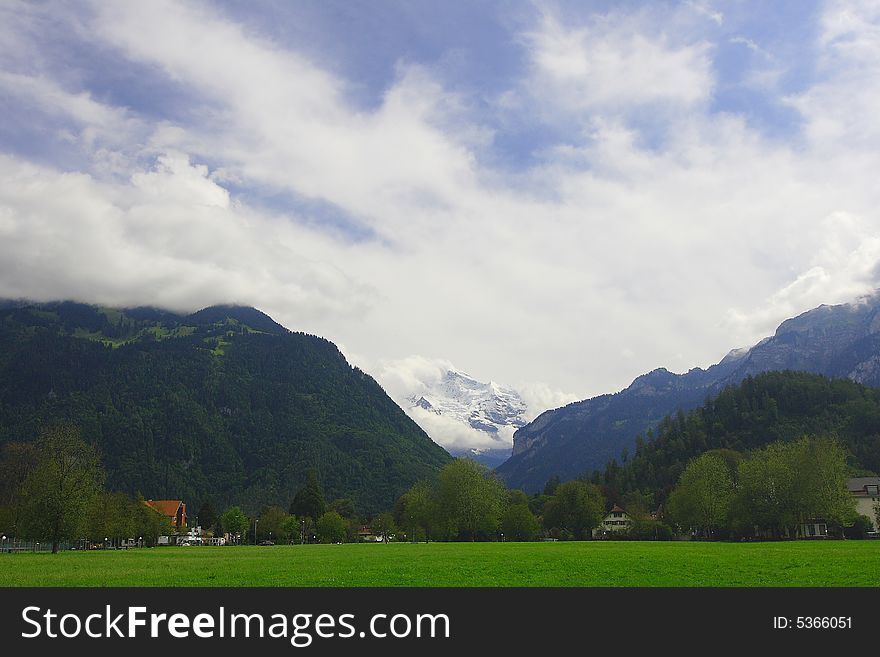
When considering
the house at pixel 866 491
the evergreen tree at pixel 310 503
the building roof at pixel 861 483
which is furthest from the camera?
the evergreen tree at pixel 310 503

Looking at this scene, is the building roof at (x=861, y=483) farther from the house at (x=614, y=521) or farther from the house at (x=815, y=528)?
the house at (x=614, y=521)

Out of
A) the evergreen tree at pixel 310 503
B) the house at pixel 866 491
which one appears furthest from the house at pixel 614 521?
the evergreen tree at pixel 310 503

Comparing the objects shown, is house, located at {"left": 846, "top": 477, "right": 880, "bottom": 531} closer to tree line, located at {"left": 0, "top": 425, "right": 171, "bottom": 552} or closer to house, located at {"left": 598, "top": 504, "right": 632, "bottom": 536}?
house, located at {"left": 598, "top": 504, "right": 632, "bottom": 536}

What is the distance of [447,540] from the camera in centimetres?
13188

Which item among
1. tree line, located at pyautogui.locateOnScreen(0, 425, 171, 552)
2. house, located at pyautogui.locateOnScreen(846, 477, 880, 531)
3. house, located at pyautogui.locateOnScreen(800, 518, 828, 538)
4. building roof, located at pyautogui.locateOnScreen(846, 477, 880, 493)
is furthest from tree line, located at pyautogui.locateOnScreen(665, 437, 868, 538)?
tree line, located at pyautogui.locateOnScreen(0, 425, 171, 552)

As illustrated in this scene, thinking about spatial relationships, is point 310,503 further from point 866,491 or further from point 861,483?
point 866,491

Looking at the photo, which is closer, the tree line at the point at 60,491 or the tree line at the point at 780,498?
the tree line at the point at 60,491

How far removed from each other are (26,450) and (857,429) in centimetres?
19618

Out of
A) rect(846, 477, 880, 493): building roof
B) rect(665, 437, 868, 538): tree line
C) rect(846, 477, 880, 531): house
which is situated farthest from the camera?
rect(846, 477, 880, 493): building roof

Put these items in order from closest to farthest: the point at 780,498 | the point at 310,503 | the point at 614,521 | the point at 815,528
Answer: the point at 780,498
the point at 815,528
the point at 614,521
the point at 310,503

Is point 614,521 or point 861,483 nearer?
point 861,483

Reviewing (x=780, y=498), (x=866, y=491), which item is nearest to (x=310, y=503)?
(x=780, y=498)
